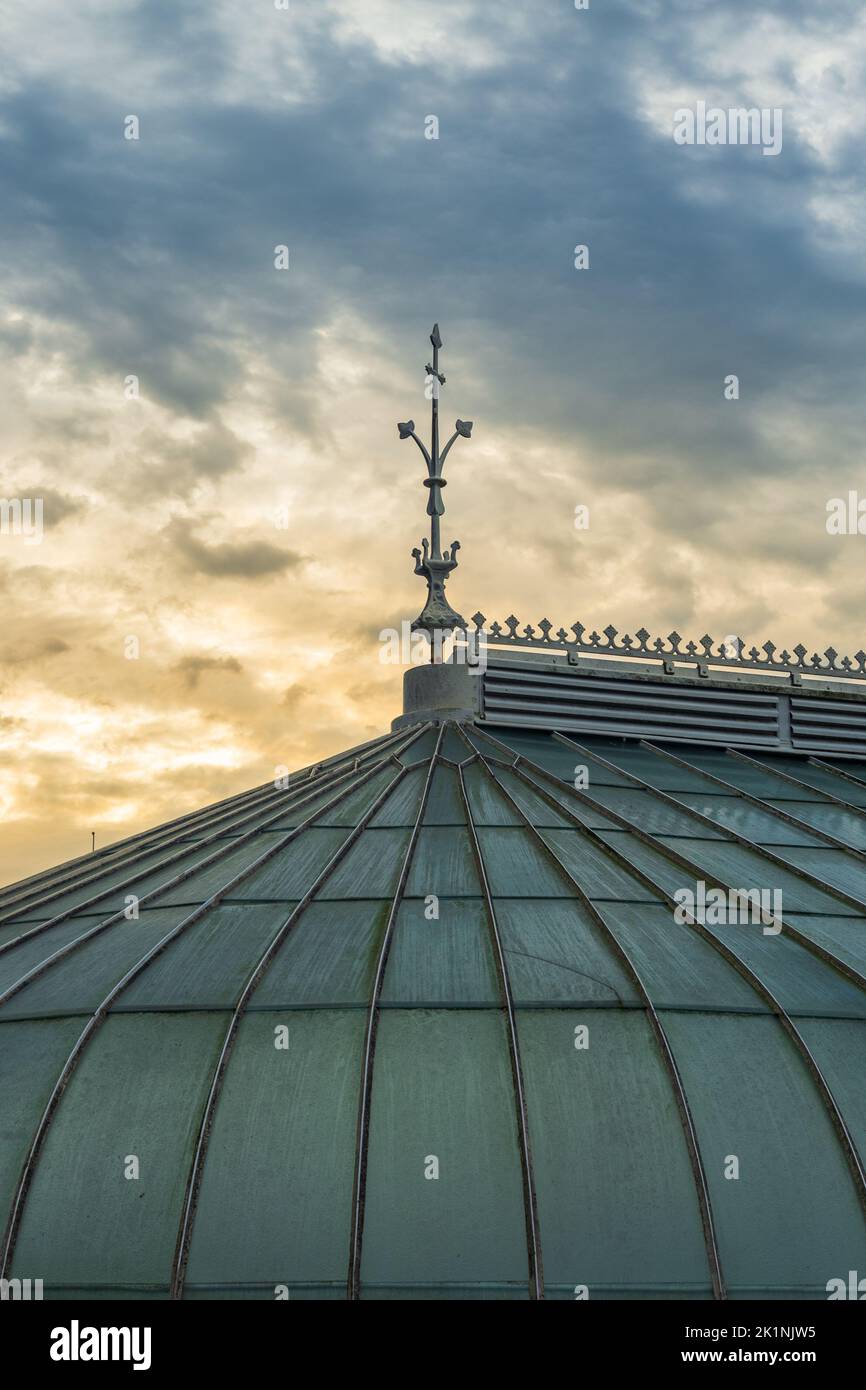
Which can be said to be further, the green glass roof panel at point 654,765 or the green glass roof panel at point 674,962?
the green glass roof panel at point 654,765

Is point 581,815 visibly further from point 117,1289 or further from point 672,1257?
point 117,1289

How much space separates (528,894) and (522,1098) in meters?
4.61

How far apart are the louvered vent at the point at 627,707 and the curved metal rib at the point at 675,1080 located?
6.03 meters

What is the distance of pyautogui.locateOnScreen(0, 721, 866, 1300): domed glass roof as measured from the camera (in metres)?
16.9

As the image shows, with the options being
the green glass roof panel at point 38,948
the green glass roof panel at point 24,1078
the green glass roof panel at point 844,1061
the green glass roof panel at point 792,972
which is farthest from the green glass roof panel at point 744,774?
the green glass roof panel at point 24,1078

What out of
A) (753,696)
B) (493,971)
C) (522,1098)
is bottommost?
(522,1098)

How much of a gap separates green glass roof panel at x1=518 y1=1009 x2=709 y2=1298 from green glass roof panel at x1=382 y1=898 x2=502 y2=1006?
85 centimetres

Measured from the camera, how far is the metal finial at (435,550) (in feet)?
98.3

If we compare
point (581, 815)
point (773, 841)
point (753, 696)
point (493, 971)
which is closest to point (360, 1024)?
point (493, 971)

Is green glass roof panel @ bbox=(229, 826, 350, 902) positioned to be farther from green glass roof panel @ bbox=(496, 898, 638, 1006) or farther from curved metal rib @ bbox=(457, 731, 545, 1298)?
green glass roof panel @ bbox=(496, 898, 638, 1006)

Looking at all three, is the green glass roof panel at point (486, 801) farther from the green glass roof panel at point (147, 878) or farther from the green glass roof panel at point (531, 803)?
the green glass roof panel at point (147, 878)

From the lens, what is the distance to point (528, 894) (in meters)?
22.3
